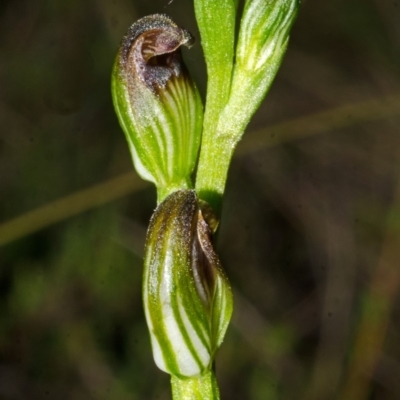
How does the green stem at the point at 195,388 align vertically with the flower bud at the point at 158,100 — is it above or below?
below

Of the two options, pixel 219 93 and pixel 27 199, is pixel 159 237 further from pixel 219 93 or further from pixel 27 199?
pixel 27 199

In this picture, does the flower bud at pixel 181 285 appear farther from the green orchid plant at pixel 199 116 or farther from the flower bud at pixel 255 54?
the flower bud at pixel 255 54

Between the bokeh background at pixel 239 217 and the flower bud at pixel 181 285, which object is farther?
the bokeh background at pixel 239 217

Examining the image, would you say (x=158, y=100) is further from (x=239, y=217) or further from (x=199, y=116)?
(x=239, y=217)

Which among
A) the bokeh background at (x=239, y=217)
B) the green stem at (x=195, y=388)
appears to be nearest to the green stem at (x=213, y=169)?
the green stem at (x=195, y=388)

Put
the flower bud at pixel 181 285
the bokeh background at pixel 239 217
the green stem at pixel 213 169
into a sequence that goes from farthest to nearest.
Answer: the bokeh background at pixel 239 217 < the green stem at pixel 213 169 < the flower bud at pixel 181 285

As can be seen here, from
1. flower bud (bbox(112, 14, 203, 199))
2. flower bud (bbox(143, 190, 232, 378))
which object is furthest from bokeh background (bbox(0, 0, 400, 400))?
flower bud (bbox(143, 190, 232, 378))
